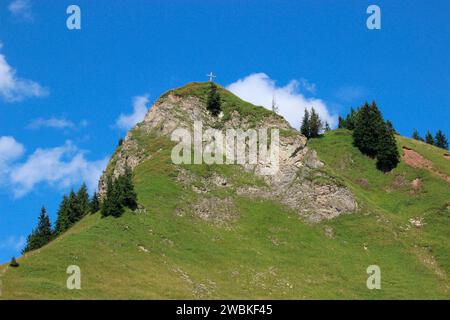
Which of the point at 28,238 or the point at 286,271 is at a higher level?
the point at 28,238

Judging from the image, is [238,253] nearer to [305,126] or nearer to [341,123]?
[305,126]

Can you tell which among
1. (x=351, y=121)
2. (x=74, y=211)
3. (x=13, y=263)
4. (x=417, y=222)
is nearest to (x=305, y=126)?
(x=351, y=121)

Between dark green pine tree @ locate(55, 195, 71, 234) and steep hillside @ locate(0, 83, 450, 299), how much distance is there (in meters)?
12.0

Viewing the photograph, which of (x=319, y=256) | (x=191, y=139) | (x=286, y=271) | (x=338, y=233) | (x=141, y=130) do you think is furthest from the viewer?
(x=141, y=130)

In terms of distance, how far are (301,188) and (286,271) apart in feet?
89.1

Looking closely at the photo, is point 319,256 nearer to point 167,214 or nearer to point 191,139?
point 167,214

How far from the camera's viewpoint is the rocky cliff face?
105938 millimetres

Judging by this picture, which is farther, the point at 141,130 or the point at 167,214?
the point at 141,130

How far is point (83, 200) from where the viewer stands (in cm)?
12106

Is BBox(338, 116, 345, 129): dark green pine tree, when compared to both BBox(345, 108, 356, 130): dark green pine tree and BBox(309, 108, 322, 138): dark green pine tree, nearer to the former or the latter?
BBox(345, 108, 356, 130): dark green pine tree

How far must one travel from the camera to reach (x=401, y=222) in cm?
10525

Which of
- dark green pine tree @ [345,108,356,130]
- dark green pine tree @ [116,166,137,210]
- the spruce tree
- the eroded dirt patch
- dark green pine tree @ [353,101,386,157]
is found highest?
dark green pine tree @ [345,108,356,130]

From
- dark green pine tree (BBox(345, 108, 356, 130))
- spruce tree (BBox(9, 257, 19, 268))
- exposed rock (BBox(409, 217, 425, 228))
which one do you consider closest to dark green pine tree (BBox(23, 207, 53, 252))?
spruce tree (BBox(9, 257, 19, 268))
